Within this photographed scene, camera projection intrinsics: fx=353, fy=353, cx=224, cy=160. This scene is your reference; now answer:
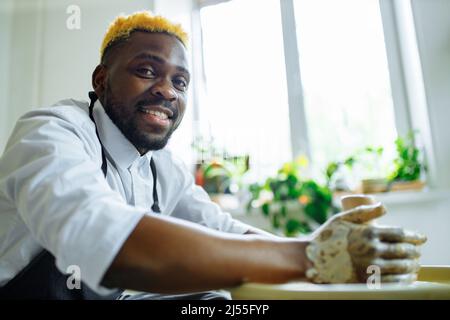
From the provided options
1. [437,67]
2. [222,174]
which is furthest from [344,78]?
[222,174]

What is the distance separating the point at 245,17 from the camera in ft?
6.70

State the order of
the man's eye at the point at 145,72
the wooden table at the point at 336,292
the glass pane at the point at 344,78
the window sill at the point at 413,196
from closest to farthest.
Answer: the wooden table at the point at 336,292 < the man's eye at the point at 145,72 < the window sill at the point at 413,196 < the glass pane at the point at 344,78

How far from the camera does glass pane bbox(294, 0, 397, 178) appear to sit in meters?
1.75

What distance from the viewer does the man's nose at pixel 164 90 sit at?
0.74m

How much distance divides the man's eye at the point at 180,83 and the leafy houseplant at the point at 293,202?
33.8 inches

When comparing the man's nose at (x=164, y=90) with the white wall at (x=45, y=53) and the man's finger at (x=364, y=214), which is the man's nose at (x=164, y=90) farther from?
the white wall at (x=45, y=53)

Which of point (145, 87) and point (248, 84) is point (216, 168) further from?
point (145, 87)

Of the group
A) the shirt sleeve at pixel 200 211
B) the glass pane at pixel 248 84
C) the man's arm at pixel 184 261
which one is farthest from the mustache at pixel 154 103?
the glass pane at pixel 248 84

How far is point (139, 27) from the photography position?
2.57 feet

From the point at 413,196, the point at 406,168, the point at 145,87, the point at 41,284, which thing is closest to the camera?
the point at 41,284

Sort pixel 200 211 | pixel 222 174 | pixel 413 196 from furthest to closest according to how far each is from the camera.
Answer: pixel 222 174 < pixel 413 196 < pixel 200 211

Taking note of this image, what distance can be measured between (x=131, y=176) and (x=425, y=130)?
1347 millimetres

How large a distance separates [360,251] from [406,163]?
1311mm

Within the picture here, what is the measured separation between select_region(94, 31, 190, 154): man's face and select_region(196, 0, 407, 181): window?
3.72 feet
